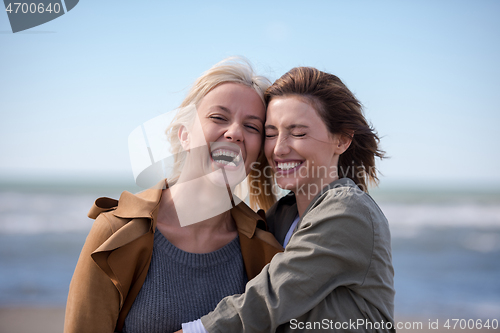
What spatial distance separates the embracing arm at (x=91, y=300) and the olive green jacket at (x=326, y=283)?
0.48 m

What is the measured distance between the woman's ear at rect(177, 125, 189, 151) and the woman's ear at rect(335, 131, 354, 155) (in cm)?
94

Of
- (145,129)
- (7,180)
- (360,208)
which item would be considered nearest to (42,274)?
(145,129)

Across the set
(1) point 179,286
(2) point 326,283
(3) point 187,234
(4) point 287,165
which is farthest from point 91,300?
(4) point 287,165

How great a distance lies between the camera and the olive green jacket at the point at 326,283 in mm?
1818

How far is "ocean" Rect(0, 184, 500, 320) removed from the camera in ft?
23.7

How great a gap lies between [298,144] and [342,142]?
351 millimetres

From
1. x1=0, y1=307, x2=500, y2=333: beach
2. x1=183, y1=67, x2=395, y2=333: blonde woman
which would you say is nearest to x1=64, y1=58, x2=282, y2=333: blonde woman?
x1=183, y1=67, x2=395, y2=333: blonde woman

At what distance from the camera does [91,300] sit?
1.87m

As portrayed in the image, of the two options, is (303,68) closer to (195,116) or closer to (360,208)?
(195,116)

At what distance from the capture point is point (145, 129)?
2.69 metres

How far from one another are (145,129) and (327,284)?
1.59 m

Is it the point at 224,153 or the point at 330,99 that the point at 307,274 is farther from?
the point at 330,99

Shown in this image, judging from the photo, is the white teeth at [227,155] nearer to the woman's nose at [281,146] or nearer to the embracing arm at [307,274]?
the woman's nose at [281,146]

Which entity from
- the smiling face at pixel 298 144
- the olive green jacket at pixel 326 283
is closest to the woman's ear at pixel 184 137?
the smiling face at pixel 298 144
